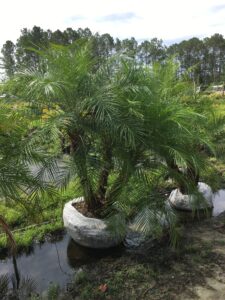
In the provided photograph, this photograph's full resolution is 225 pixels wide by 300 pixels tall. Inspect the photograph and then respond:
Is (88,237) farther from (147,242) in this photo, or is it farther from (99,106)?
(99,106)

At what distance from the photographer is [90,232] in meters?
4.58

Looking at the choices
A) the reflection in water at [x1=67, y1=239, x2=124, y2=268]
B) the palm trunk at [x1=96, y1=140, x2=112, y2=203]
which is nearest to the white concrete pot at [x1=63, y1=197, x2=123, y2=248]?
the reflection in water at [x1=67, y1=239, x2=124, y2=268]

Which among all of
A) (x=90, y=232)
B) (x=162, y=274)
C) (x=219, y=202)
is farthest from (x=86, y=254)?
(x=219, y=202)

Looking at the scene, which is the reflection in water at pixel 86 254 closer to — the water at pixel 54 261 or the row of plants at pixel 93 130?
the water at pixel 54 261

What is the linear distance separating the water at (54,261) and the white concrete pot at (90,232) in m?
0.13

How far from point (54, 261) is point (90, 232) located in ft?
2.23

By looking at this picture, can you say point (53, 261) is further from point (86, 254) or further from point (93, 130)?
point (93, 130)

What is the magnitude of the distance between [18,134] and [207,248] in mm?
2989

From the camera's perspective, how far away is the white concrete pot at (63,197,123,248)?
4559mm

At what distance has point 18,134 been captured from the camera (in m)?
3.58

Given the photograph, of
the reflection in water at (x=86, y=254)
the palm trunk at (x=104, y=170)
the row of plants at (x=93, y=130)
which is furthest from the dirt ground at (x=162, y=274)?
the palm trunk at (x=104, y=170)

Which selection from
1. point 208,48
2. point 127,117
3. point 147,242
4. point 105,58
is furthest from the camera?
point 208,48

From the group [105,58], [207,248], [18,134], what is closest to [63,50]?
[105,58]

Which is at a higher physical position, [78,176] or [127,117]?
[127,117]
